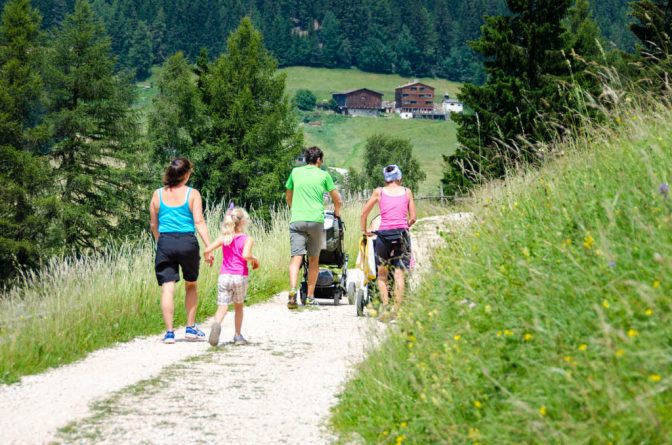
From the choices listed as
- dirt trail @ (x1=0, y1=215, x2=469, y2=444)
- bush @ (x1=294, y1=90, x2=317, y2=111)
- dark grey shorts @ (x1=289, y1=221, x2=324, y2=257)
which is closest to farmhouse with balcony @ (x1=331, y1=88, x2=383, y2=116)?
bush @ (x1=294, y1=90, x2=317, y2=111)

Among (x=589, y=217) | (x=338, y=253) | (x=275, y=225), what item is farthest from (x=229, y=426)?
(x=275, y=225)

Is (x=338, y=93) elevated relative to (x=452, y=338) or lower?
elevated

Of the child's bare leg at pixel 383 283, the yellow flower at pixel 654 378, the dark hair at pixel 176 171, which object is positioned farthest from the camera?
the child's bare leg at pixel 383 283

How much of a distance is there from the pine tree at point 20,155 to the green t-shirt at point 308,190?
27665mm

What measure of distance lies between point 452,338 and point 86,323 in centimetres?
477

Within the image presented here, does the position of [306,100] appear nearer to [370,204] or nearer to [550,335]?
[370,204]

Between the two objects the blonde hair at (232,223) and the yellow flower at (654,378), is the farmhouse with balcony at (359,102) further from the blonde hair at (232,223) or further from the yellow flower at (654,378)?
the yellow flower at (654,378)

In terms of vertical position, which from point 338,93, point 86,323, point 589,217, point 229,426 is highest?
point 338,93

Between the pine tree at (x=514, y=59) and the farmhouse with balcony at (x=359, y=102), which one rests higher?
the farmhouse with balcony at (x=359, y=102)

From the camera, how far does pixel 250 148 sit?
165 ft

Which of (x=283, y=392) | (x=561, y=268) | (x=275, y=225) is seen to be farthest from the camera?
(x=275, y=225)

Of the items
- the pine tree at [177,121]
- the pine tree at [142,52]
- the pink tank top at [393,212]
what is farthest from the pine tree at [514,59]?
the pine tree at [142,52]

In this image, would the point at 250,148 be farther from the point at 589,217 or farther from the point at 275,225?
the point at 589,217

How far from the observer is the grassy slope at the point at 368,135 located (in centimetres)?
13062
